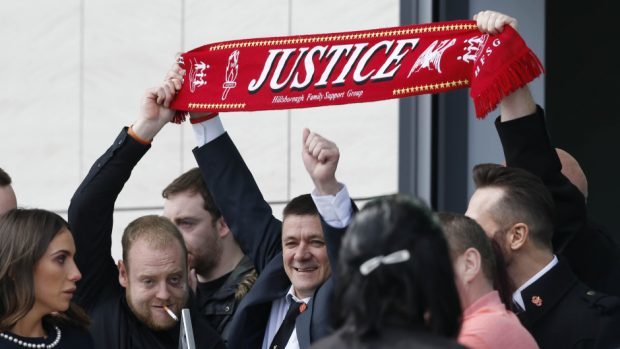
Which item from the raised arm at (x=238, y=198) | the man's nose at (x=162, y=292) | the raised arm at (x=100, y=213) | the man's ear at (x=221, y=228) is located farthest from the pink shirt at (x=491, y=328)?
the man's ear at (x=221, y=228)

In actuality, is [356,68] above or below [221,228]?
above

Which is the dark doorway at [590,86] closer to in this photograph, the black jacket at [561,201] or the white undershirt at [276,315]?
the black jacket at [561,201]

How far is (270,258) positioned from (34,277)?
1.20 metres

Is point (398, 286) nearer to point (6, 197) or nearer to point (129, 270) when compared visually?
point (129, 270)

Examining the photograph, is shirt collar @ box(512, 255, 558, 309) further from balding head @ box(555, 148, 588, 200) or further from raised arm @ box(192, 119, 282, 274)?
raised arm @ box(192, 119, 282, 274)

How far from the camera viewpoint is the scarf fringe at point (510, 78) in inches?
179

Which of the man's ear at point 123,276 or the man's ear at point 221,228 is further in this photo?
the man's ear at point 221,228

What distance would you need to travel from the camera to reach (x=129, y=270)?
5094mm

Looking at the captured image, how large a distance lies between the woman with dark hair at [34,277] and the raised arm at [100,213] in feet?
1.63

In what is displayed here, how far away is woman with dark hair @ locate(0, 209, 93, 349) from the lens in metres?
4.41

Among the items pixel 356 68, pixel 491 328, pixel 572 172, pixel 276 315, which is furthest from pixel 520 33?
pixel 491 328

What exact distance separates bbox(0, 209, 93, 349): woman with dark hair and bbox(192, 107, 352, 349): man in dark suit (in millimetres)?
809

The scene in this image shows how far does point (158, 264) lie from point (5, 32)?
4.14 meters

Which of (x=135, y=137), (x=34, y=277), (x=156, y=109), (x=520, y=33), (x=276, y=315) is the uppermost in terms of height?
(x=520, y=33)
